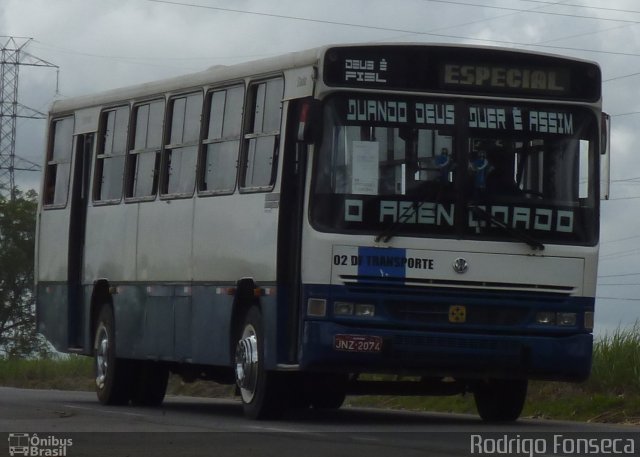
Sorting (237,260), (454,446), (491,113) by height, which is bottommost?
(454,446)

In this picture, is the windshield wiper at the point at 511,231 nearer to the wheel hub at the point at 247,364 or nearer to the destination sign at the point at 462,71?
the destination sign at the point at 462,71

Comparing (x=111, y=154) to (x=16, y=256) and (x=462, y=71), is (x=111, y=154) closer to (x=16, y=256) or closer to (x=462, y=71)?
(x=462, y=71)

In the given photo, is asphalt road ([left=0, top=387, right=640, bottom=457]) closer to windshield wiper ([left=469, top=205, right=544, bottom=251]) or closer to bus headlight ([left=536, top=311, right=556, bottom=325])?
bus headlight ([left=536, top=311, right=556, bottom=325])

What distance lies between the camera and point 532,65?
56.3 ft

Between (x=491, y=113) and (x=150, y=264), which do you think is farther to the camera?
(x=150, y=264)

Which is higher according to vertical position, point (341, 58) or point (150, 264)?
point (341, 58)

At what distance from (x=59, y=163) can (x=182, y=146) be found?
3.94 m

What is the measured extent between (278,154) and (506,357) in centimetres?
263

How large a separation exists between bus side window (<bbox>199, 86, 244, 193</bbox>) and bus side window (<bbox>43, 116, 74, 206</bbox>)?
4.13 metres

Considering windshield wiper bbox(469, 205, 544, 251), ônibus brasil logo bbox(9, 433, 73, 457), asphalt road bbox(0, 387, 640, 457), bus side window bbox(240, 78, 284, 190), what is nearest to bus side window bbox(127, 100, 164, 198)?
asphalt road bbox(0, 387, 640, 457)

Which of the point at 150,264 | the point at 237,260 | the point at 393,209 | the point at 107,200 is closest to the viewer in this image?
the point at 393,209

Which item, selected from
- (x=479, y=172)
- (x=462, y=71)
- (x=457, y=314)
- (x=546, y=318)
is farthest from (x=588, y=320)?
(x=462, y=71)

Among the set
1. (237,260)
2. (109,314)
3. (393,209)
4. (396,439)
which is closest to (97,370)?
(109,314)

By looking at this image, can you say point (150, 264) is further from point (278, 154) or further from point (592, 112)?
point (592, 112)
